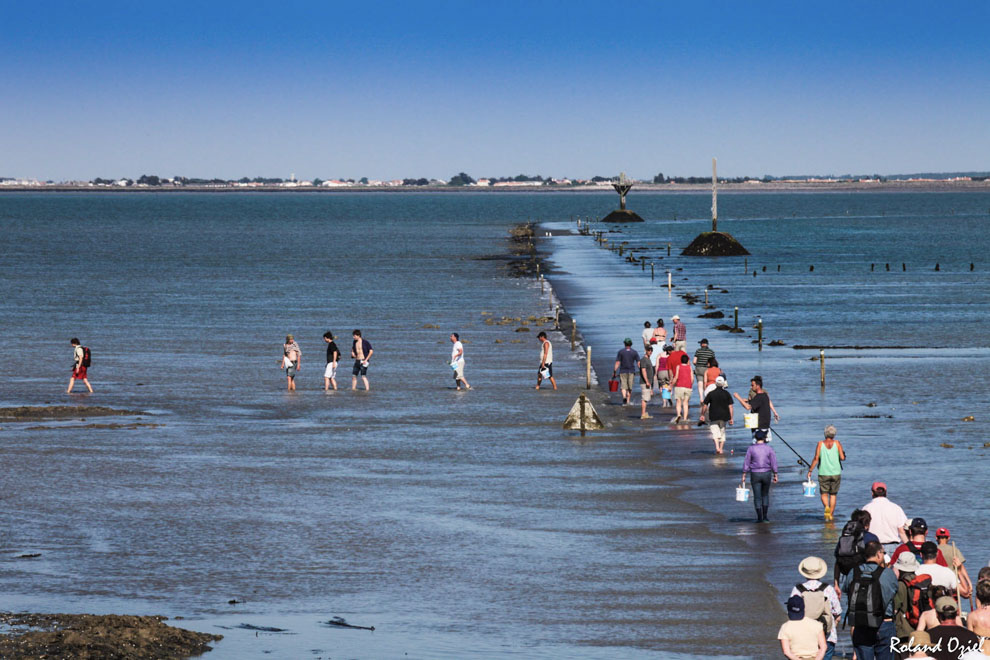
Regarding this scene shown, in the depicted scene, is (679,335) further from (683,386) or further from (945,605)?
(945,605)

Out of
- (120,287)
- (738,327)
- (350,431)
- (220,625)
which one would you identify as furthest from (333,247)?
(220,625)

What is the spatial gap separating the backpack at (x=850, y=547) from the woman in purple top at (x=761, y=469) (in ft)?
18.7

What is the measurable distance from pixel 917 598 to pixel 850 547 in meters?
1.79

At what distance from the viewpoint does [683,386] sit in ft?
98.3

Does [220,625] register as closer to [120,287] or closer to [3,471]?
[3,471]

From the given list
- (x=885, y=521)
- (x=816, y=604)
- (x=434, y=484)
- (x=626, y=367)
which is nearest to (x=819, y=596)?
(x=816, y=604)

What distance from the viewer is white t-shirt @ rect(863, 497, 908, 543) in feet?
51.9

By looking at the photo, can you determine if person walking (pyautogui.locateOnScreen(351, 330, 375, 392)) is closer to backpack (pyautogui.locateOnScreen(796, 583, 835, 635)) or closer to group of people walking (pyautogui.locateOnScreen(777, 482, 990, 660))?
group of people walking (pyautogui.locateOnScreen(777, 482, 990, 660))

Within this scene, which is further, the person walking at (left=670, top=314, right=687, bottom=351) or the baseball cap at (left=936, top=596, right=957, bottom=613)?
the person walking at (left=670, top=314, right=687, bottom=351)

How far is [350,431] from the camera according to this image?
1184 inches

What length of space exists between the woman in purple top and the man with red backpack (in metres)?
7.29

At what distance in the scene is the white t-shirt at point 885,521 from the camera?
15805 millimetres

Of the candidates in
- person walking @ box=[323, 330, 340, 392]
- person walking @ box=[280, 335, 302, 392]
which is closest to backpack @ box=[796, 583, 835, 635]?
person walking @ box=[323, 330, 340, 392]

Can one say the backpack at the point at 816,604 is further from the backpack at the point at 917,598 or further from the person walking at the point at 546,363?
the person walking at the point at 546,363
